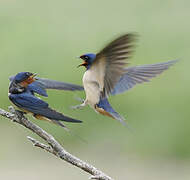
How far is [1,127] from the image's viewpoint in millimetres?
8828

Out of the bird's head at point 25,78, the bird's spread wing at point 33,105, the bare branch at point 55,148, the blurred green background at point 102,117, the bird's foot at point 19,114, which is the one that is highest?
the bird's head at point 25,78

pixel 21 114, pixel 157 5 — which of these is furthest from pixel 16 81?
pixel 157 5

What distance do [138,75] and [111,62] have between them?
0.79 m

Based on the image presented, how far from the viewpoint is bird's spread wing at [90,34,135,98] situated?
3715 millimetres

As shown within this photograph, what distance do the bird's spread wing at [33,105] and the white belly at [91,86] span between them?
40cm

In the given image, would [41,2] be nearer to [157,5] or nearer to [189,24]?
[157,5]

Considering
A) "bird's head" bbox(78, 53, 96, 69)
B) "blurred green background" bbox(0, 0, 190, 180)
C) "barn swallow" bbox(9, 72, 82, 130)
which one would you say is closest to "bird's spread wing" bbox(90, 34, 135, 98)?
"bird's head" bbox(78, 53, 96, 69)

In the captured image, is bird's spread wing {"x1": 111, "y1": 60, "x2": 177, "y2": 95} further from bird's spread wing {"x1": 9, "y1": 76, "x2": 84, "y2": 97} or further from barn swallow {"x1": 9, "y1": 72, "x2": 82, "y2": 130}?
barn swallow {"x1": 9, "y1": 72, "x2": 82, "y2": 130}

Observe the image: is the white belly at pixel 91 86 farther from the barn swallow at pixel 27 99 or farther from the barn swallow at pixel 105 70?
the barn swallow at pixel 27 99

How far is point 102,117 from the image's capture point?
8.45 m

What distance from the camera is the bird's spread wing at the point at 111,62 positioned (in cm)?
371

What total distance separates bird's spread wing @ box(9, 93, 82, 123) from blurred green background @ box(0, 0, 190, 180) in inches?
161

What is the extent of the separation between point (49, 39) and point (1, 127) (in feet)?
8.99

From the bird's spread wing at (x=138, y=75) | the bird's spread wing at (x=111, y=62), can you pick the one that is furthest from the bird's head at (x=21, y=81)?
the bird's spread wing at (x=138, y=75)
